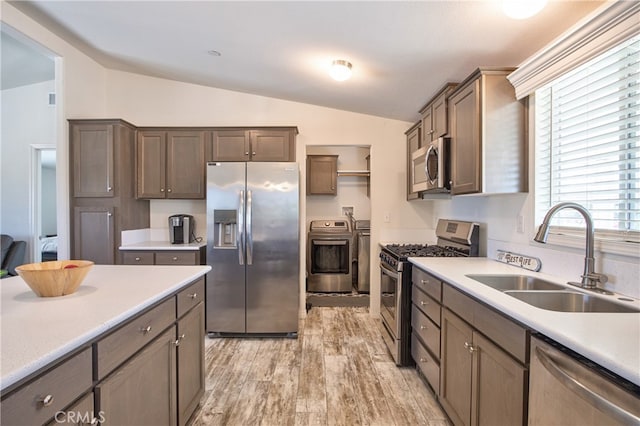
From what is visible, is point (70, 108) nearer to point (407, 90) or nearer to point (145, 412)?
point (145, 412)

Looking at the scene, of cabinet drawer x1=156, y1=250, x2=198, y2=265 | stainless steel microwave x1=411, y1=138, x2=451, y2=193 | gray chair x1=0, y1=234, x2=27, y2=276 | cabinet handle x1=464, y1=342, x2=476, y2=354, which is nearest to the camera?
cabinet handle x1=464, y1=342, x2=476, y2=354

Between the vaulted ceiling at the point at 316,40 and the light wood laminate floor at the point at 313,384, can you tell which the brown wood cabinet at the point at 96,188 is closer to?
the vaulted ceiling at the point at 316,40

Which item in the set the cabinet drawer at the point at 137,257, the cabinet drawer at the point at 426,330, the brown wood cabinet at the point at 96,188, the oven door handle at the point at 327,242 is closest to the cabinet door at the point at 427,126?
the cabinet drawer at the point at 426,330

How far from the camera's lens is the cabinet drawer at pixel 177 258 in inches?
120

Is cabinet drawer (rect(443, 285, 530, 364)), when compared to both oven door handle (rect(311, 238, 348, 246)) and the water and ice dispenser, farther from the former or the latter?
oven door handle (rect(311, 238, 348, 246))

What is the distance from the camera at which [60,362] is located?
821mm

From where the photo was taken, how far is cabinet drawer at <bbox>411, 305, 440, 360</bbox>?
1.88m

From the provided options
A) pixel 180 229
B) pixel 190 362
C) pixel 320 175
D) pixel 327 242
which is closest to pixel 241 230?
pixel 180 229

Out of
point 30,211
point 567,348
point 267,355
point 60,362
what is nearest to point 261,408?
point 267,355

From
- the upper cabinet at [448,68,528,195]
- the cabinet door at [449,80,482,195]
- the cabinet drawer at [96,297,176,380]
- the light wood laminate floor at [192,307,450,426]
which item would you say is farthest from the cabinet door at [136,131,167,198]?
the upper cabinet at [448,68,528,195]

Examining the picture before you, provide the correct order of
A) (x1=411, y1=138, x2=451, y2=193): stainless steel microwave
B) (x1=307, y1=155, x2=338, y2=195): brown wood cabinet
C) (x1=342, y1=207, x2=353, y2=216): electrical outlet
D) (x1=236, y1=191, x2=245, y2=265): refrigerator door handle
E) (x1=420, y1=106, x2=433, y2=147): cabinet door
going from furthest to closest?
(x1=342, y1=207, x2=353, y2=216): electrical outlet
(x1=307, y1=155, x2=338, y2=195): brown wood cabinet
(x1=236, y1=191, x2=245, y2=265): refrigerator door handle
(x1=420, y1=106, x2=433, y2=147): cabinet door
(x1=411, y1=138, x2=451, y2=193): stainless steel microwave

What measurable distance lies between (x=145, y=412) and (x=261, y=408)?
89 cm

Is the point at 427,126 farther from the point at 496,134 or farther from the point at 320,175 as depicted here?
the point at 320,175

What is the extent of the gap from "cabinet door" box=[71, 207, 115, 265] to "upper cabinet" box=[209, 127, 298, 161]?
4.20ft
